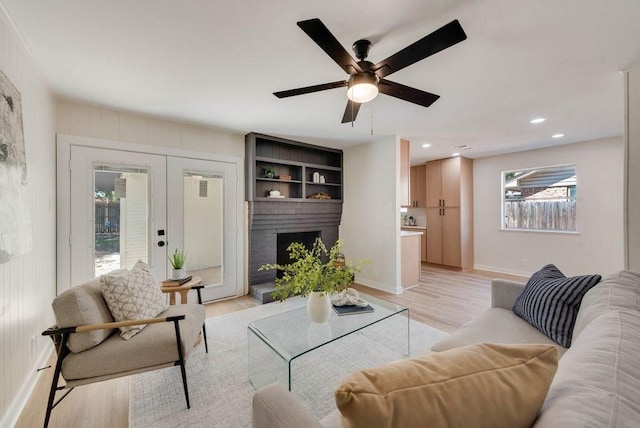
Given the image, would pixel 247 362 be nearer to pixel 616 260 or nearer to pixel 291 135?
pixel 291 135

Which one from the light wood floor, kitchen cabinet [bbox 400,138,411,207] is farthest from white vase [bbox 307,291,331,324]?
kitchen cabinet [bbox 400,138,411,207]

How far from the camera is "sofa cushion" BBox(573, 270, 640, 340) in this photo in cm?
117

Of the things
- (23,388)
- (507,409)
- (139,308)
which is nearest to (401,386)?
(507,409)

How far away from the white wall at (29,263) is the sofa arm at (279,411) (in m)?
1.69

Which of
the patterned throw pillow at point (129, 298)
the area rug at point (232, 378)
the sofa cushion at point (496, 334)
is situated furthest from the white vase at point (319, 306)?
the patterned throw pillow at point (129, 298)

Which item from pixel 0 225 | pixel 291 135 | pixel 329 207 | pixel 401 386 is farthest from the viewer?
pixel 329 207

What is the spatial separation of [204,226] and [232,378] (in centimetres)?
219

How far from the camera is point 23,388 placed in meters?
1.79

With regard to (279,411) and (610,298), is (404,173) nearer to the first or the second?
(610,298)

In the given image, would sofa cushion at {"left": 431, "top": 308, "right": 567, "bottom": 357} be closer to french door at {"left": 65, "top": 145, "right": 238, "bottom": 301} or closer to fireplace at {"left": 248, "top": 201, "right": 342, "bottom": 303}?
fireplace at {"left": 248, "top": 201, "right": 342, "bottom": 303}

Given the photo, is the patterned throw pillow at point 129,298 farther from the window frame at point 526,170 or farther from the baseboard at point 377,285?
the window frame at point 526,170

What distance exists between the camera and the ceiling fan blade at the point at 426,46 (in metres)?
1.32

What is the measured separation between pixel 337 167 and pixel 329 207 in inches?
31.2

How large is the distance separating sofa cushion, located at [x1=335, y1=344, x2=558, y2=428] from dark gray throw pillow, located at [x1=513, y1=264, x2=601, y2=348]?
1152 millimetres
